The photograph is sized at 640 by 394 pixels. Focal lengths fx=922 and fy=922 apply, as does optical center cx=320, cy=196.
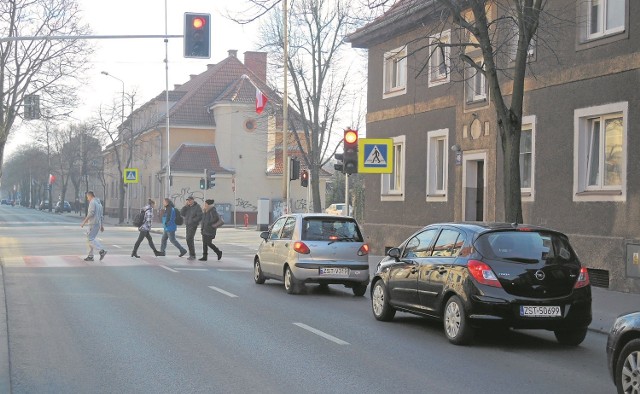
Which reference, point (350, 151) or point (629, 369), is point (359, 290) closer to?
point (350, 151)

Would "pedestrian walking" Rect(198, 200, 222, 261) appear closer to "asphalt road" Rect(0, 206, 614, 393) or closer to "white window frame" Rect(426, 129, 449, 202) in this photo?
"white window frame" Rect(426, 129, 449, 202)

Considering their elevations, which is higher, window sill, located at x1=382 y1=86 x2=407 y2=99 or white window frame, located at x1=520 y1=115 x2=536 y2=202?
window sill, located at x1=382 y1=86 x2=407 y2=99

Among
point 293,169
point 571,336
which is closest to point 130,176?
point 293,169

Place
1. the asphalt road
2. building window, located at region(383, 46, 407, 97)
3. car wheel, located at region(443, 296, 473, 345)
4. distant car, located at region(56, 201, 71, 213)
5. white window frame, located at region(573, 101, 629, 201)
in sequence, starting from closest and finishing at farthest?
the asphalt road < car wheel, located at region(443, 296, 473, 345) < white window frame, located at region(573, 101, 629, 201) < building window, located at region(383, 46, 407, 97) < distant car, located at region(56, 201, 71, 213)

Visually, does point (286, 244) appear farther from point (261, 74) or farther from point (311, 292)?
point (261, 74)

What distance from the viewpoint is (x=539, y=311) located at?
1074cm

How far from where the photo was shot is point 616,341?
7656mm

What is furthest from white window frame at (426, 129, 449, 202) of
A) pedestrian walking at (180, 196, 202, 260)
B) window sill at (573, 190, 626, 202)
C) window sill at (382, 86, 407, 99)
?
window sill at (573, 190, 626, 202)

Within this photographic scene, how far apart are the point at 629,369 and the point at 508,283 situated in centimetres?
333

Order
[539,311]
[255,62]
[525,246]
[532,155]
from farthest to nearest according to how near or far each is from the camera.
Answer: [255,62], [532,155], [525,246], [539,311]

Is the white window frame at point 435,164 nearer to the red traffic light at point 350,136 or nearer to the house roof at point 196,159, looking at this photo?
the red traffic light at point 350,136

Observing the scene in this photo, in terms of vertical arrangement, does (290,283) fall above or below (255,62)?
below

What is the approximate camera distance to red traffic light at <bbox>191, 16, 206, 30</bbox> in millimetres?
18500

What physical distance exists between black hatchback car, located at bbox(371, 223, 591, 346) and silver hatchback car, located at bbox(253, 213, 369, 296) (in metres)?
5.33
